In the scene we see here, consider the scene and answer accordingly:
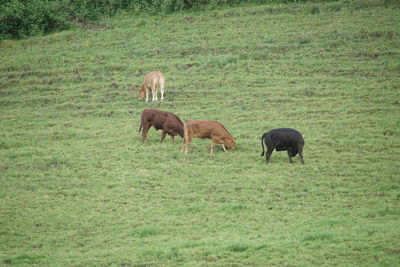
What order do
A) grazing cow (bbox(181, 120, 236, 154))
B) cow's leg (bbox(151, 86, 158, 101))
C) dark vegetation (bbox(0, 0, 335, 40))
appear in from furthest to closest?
dark vegetation (bbox(0, 0, 335, 40)), cow's leg (bbox(151, 86, 158, 101)), grazing cow (bbox(181, 120, 236, 154))

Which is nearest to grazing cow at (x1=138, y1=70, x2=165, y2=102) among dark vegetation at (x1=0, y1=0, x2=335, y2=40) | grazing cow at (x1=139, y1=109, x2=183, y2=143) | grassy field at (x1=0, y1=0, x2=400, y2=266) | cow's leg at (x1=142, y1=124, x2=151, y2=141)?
grassy field at (x1=0, y1=0, x2=400, y2=266)

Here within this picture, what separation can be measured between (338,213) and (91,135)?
12.3 m

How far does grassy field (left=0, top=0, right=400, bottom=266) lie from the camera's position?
48.3 ft

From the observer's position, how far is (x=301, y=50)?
3403cm

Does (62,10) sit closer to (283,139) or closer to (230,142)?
(230,142)

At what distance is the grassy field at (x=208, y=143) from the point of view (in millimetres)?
14734

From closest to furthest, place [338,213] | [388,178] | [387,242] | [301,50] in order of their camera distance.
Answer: [387,242] < [338,213] < [388,178] < [301,50]

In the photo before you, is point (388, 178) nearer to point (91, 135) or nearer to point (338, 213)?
point (338, 213)

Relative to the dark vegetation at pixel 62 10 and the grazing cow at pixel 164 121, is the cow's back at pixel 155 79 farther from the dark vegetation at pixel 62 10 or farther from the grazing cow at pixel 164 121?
the dark vegetation at pixel 62 10

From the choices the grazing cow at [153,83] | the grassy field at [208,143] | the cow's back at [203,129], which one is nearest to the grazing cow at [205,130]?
the cow's back at [203,129]

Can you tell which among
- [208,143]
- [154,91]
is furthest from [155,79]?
[208,143]

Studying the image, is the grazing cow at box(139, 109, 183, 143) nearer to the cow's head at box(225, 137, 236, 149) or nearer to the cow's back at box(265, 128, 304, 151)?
the cow's head at box(225, 137, 236, 149)

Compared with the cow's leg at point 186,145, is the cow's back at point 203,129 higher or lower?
higher

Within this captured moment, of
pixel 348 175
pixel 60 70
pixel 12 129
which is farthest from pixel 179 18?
pixel 348 175
